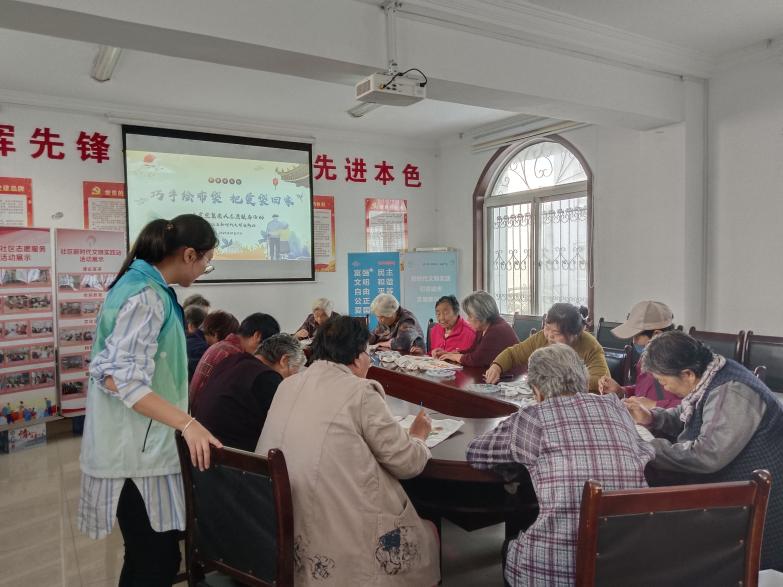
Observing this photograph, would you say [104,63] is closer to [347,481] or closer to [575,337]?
[575,337]

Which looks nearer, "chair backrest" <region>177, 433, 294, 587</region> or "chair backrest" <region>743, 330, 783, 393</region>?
"chair backrest" <region>177, 433, 294, 587</region>

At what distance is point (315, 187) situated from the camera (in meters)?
6.37

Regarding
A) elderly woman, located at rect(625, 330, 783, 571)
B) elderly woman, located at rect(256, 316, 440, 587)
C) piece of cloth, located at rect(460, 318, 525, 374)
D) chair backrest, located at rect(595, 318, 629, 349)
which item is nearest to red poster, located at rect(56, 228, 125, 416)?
piece of cloth, located at rect(460, 318, 525, 374)

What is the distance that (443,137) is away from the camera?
6.98 m

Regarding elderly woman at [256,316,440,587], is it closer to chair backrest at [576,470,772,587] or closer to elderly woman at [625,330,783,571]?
chair backrest at [576,470,772,587]

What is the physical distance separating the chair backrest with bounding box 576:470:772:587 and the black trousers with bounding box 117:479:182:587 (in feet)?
3.34

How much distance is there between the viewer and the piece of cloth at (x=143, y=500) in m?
1.45

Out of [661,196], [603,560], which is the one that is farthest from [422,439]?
[661,196]

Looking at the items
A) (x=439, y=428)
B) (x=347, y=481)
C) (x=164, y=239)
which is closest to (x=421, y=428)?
(x=439, y=428)

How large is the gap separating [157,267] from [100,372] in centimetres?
31

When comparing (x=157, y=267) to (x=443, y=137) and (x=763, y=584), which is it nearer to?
(x=763, y=584)

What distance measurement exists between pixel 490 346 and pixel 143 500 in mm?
2674

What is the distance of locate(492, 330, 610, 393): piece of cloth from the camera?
3035mm

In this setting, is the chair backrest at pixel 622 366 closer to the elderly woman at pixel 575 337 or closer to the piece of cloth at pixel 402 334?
the elderly woman at pixel 575 337
